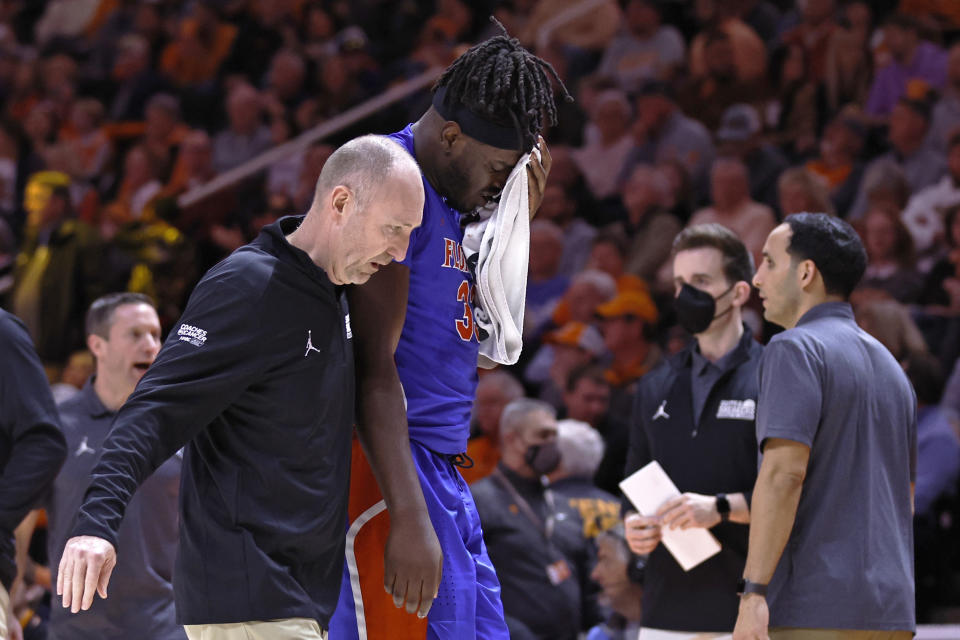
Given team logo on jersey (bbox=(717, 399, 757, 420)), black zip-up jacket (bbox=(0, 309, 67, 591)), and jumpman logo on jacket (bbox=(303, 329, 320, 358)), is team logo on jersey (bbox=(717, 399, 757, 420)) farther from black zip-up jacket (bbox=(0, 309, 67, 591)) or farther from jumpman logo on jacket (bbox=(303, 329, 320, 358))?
black zip-up jacket (bbox=(0, 309, 67, 591))

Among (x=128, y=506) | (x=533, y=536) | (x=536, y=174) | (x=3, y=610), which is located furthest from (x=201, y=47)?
(x=536, y=174)

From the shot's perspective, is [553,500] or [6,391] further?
[553,500]

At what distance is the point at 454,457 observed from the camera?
2852 millimetres

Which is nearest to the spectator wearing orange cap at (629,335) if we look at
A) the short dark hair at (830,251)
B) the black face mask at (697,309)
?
the black face mask at (697,309)

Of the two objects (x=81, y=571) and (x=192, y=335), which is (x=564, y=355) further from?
(x=81, y=571)

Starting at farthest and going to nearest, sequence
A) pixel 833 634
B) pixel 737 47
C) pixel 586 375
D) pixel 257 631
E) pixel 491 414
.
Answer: pixel 737 47 < pixel 491 414 < pixel 586 375 < pixel 833 634 < pixel 257 631

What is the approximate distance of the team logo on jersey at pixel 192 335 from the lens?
7.67 ft

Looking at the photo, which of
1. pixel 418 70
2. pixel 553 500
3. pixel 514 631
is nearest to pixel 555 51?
pixel 418 70

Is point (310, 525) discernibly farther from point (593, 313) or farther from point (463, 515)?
point (593, 313)

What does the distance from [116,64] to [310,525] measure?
35.5ft

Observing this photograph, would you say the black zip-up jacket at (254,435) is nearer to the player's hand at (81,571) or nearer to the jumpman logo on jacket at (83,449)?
the player's hand at (81,571)

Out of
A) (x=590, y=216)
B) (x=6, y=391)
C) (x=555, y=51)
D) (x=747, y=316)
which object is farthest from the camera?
(x=555, y=51)

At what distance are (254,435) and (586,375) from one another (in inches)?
184

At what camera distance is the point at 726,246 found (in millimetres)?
4129
